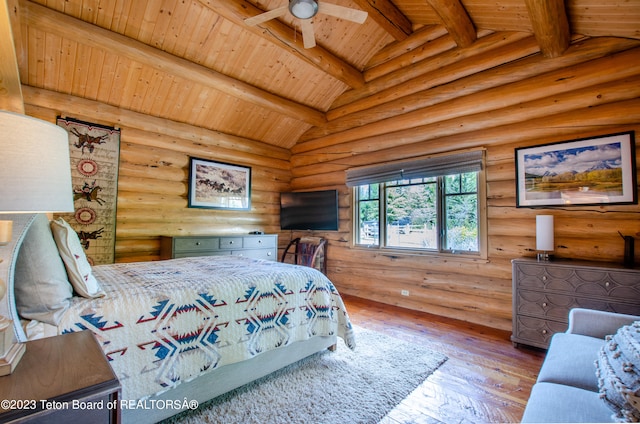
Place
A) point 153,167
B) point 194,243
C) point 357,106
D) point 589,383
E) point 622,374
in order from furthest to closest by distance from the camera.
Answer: point 357,106
point 153,167
point 194,243
point 589,383
point 622,374

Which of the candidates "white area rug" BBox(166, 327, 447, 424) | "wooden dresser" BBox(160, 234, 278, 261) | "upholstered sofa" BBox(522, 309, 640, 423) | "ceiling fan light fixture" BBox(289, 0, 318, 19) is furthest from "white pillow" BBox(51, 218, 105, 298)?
"wooden dresser" BBox(160, 234, 278, 261)

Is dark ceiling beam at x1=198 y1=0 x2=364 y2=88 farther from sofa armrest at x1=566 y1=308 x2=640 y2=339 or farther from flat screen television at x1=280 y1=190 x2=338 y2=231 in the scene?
sofa armrest at x1=566 y1=308 x2=640 y2=339

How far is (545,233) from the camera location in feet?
9.50

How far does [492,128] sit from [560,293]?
191 cm

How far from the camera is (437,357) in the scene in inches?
104

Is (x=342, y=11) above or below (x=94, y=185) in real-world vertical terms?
above

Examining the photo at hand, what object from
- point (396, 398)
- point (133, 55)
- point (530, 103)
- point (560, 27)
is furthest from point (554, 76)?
point (133, 55)

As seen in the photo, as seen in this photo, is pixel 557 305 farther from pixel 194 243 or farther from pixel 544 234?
pixel 194 243

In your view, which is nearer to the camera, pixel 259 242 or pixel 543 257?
pixel 543 257

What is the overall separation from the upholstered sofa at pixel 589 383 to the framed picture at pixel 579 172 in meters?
1.83

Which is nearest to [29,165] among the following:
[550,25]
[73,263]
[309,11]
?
[73,263]

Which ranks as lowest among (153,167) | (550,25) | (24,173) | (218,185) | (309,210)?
(24,173)

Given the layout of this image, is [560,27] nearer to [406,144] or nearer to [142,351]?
[406,144]

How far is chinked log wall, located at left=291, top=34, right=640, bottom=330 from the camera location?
9.24ft
